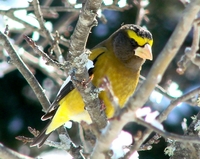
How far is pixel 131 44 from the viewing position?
4191mm

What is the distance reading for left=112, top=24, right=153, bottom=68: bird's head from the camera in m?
3.96

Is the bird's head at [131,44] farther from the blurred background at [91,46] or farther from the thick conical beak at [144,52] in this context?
the blurred background at [91,46]

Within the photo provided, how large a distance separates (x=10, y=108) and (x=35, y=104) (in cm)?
40

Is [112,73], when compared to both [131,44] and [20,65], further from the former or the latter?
[20,65]

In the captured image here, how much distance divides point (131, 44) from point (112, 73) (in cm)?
41

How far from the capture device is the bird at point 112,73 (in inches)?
153

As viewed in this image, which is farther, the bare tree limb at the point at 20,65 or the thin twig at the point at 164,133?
the bare tree limb at the point at 20,65

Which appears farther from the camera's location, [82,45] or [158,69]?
[82,45]

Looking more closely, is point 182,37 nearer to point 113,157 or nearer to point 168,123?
point 113,157

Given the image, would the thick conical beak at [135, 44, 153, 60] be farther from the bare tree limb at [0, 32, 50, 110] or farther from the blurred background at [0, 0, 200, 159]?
the blurred background at [0, 0, 200, 159]

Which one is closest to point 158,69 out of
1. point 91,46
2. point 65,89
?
point 65,89

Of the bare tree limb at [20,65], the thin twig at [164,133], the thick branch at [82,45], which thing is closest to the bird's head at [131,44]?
the bare tree limb at [20,65]

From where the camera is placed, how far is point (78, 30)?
9.27 ft

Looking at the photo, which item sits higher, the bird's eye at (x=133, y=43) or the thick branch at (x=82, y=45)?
the thick branch at (x=82, y=45)
